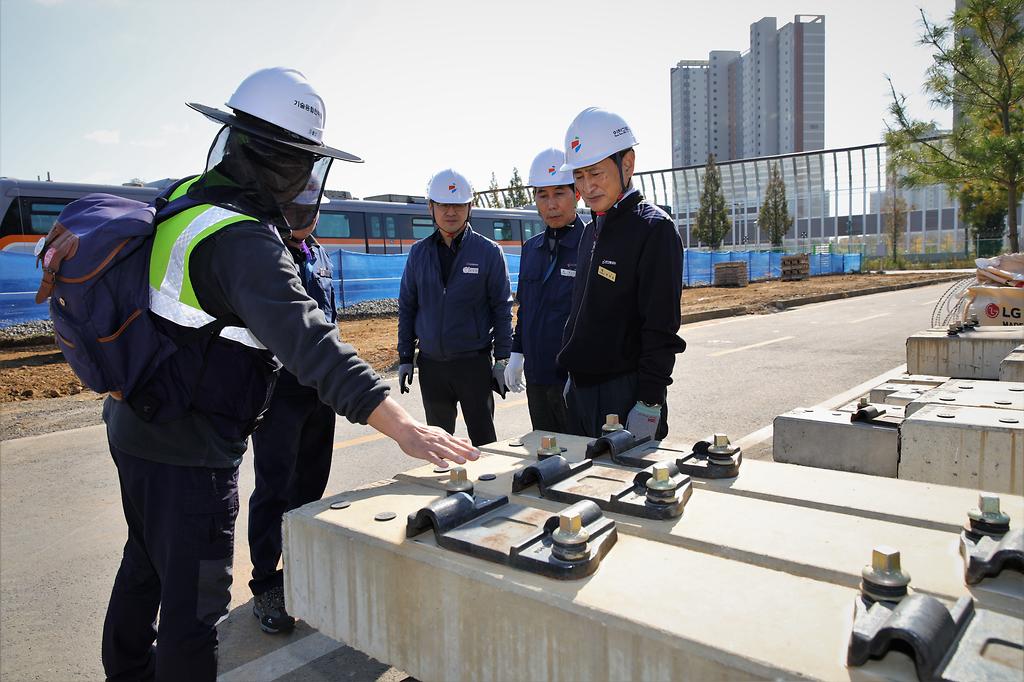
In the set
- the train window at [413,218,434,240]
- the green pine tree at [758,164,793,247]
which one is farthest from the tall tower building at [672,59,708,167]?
the train window at [413,218,434,240]

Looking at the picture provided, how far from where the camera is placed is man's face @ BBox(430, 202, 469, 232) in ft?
14.5

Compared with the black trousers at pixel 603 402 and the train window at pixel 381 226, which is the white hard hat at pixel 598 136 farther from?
the train window at pixel 381 226

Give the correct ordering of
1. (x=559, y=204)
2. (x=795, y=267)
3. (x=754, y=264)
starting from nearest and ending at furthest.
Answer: (x=559, y=204) < (x=795, y=267) < (x=754, y=264)

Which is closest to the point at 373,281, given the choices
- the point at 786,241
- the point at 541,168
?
the point at 541,168

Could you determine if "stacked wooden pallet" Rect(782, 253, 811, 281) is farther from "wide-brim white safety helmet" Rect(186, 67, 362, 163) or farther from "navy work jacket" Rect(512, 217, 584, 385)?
"wide-brim white safety helmet" Rect(186, 67, 362, 163)

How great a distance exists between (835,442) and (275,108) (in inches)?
84.8

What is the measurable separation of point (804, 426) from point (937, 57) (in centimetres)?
1383

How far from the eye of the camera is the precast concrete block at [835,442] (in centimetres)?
236

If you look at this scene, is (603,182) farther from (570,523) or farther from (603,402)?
(570,523)

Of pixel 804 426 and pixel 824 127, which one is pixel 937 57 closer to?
pixel 804 426

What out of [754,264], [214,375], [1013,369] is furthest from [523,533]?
[754,264]

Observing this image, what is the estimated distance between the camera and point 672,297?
280 cm

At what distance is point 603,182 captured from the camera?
2971mm

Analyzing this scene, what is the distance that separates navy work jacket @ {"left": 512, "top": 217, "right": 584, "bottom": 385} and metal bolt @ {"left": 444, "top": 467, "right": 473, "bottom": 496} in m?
2.23
